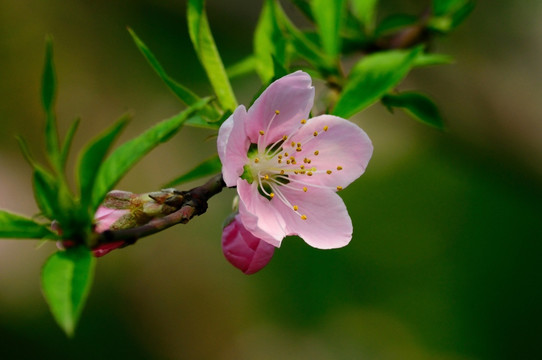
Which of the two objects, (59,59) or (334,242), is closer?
(334,242)

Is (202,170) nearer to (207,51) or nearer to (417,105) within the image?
(207,51)

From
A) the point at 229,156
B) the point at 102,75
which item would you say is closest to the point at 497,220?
the point at 102,75

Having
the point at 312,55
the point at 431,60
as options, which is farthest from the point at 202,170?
the point at 431,60

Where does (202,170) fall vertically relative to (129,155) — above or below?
below

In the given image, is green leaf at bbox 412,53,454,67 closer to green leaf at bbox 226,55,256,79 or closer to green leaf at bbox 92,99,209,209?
green leaf at bbox 226,55,256,79

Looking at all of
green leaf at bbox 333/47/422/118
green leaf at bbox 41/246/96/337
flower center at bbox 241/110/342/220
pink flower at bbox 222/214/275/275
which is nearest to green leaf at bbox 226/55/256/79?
green leaf at bbox 333/47/422/118

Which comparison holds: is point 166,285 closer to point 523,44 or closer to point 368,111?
point 368,111
